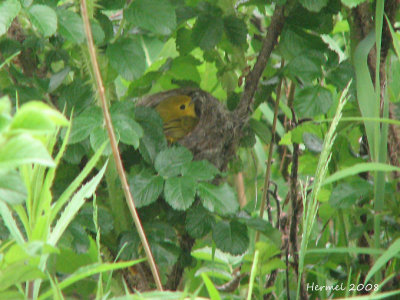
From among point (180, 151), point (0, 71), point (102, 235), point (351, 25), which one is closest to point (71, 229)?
point (102, 235)

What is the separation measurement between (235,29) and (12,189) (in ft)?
3.55

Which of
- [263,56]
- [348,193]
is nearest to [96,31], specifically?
[263,56]

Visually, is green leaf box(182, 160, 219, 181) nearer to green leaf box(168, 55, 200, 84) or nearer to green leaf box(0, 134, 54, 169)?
green leaf box(168, 55, 200, 84)

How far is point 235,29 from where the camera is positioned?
1586mm

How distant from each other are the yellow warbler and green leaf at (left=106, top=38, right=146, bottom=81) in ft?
3.73

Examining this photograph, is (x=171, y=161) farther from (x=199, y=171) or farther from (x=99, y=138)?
(x=99, y=138)

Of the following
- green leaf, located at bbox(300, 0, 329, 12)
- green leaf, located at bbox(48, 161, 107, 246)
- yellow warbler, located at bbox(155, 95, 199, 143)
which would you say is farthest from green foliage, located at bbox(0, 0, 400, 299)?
yellow warbler, located at bbox(155, 95, 199, 143)

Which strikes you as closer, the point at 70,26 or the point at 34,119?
the point at 34,119

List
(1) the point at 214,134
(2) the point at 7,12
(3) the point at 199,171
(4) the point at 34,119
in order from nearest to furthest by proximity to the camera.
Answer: (4) the point at 34,119 < (2) the point at 7,12 < (3) the point at 199,171 < (1) the point at 214,134

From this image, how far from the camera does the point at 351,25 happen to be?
1.58m

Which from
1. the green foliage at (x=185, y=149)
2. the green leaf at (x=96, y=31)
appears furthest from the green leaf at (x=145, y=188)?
the green leaf at (x=96, y=31)

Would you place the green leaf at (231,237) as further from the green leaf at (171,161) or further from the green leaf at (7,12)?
the green leaf at (7,12)

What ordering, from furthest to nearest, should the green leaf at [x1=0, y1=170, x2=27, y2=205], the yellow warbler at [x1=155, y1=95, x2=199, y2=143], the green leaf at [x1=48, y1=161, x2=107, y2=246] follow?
the yellow warbler at [x1=155, y1=95, x2=199, y2=143]
the green leaf at [x1=48, y1=161, x2=107, y2=246]
the green leaf at [x1=0, y1=170, x2=27, y2=205]

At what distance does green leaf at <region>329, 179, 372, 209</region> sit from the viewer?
1.39 meters
